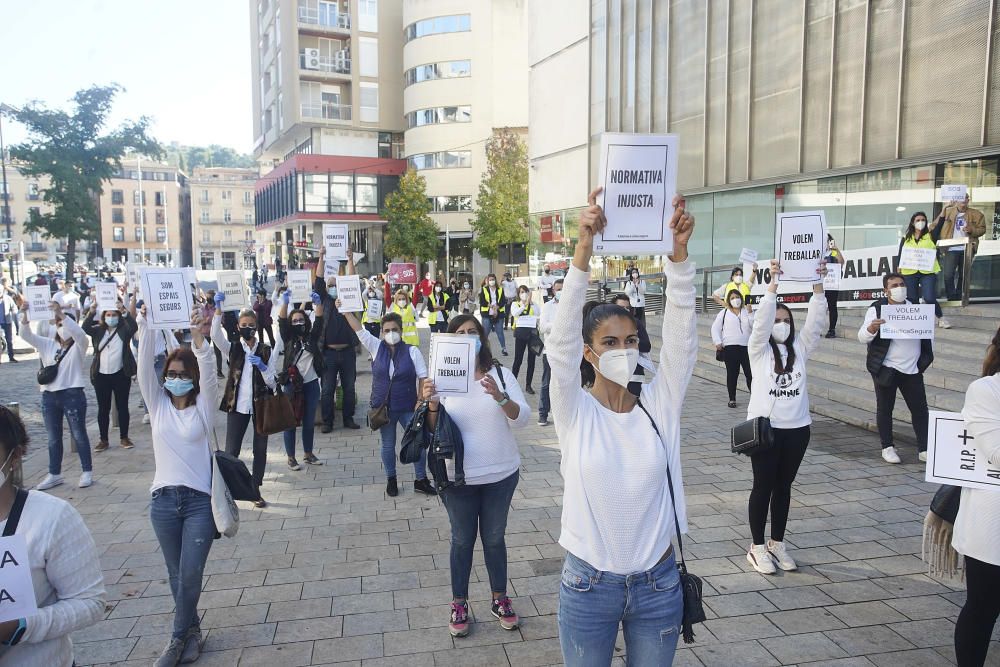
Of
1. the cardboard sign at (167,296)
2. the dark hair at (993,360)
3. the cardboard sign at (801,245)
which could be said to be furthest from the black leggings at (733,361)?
the cardboard sign at (167,296)

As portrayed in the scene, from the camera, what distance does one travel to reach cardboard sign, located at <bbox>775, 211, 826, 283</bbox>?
611 cm

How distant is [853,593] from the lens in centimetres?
504

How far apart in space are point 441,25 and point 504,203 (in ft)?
57.7

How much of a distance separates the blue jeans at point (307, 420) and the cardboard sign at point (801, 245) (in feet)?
18.2

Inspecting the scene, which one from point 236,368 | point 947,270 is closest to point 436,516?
point 236,368

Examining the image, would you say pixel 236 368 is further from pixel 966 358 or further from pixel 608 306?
pixel 966 358

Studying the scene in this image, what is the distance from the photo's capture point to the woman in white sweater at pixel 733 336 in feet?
37.7

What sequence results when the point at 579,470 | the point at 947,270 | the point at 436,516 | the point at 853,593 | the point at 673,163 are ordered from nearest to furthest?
the point at 579,470
the point at 673,163
the point at 853,593
the point at 436,516
the point at 947,270

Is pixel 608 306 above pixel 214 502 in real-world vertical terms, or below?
above

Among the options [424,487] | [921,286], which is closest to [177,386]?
[424,487]

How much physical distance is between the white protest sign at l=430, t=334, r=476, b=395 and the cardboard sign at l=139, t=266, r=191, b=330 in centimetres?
233

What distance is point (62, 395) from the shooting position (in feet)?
26.1

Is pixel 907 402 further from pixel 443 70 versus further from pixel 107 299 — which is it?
pixel 443 70

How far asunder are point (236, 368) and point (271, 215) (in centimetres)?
5912
